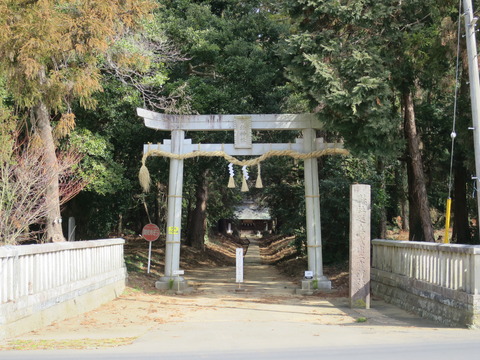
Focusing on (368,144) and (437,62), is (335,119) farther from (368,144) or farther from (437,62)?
(437,62)

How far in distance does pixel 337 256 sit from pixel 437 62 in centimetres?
1038

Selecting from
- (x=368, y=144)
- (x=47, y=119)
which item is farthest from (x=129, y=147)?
(x=368, y=144)

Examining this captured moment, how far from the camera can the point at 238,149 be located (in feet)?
62.6

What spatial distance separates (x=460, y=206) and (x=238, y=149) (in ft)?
29.3

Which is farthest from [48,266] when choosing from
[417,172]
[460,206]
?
[460,206]

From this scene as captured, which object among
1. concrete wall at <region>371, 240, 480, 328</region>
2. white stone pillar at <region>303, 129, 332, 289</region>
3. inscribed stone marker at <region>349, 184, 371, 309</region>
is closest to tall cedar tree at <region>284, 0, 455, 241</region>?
white stone pillar at <region>303, 129, 332, 289</region>

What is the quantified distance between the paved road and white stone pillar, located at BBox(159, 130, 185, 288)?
3.07 metres

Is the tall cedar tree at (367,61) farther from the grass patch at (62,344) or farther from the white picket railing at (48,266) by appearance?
the grass patch at (62,344)

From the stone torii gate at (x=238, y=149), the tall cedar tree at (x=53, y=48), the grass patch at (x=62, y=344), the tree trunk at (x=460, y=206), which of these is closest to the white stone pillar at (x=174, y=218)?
the stone torii gate at (x=238, y=149)

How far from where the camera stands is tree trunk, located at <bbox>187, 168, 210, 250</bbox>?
3284 cm

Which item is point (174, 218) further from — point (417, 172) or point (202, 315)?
point (417, 172)

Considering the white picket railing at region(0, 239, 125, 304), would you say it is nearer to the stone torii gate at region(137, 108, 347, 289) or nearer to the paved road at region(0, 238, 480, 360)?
the paved road at region(0, 238, 480, 360)

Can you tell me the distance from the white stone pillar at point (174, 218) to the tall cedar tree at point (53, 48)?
11.8ft

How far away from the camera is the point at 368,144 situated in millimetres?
16375
